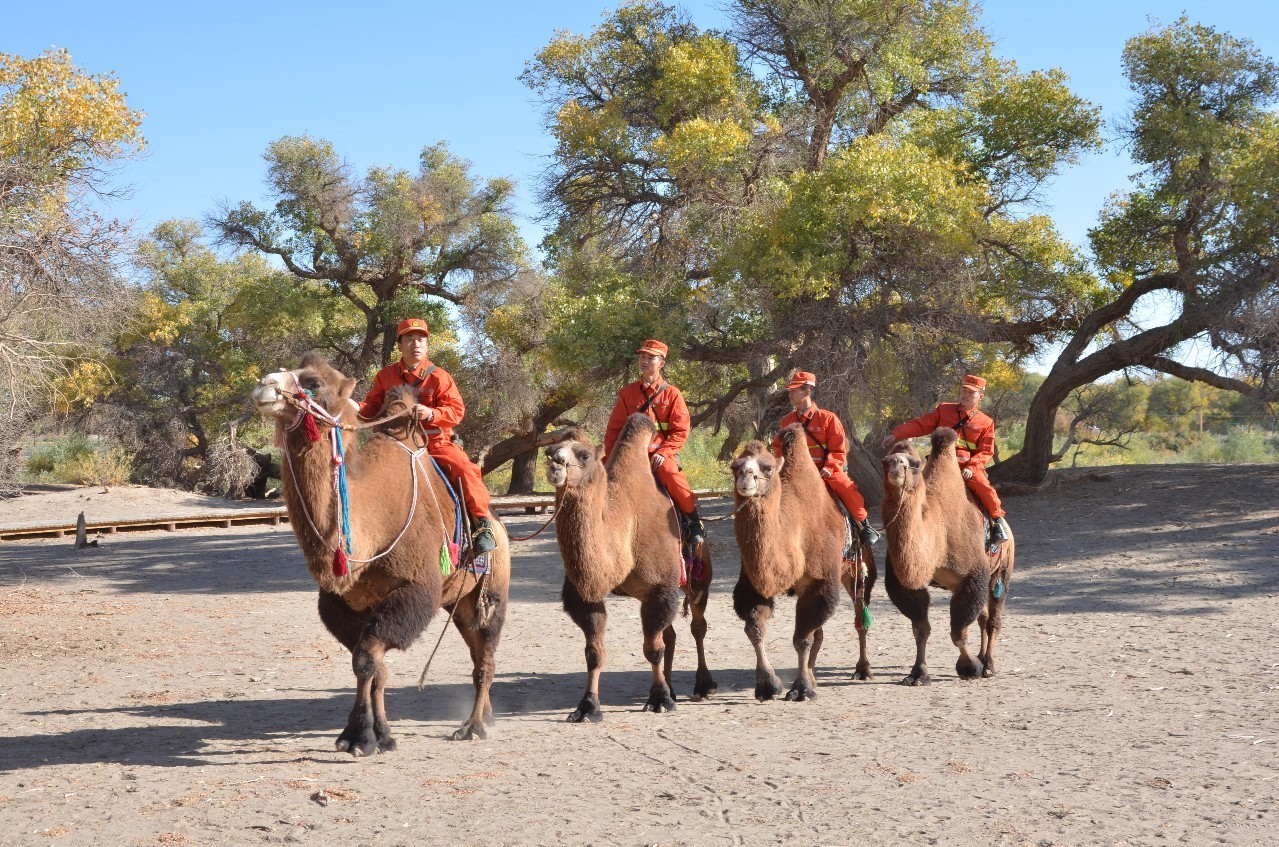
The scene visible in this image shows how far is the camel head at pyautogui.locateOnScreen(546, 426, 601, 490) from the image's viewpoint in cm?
712

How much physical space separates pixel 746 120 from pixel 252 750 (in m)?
15.8

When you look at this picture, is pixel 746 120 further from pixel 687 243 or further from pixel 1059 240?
pixel 1059 240

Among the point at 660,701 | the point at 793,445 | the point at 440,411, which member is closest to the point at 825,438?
the point at 793,445

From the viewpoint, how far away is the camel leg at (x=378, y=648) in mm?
6324

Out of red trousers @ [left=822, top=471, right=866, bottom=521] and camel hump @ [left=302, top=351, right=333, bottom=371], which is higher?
camel hump @ [left=302, top=351, right=333, bottom=371]

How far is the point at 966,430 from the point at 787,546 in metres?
2.37

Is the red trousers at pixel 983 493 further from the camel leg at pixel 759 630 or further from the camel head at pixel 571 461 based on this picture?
the camel head at pixel 571 461

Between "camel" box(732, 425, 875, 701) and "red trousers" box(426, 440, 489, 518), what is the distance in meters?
1.71

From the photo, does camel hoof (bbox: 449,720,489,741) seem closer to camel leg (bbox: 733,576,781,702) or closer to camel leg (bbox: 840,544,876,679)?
camel leg (bbox: 733,576,781,702)

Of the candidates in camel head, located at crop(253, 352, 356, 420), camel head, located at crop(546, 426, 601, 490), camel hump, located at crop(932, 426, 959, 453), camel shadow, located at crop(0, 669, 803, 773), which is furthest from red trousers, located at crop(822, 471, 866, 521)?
camel head, located at crop(253, 352, 356, 420)

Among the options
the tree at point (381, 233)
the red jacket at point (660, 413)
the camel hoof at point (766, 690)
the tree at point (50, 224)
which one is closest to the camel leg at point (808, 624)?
the camel hoof at point (766, 690)

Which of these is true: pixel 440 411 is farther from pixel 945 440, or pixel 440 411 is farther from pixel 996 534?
pixel 996 534

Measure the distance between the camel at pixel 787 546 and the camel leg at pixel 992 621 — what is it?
1.32m

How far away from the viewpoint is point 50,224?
12.3 metres
